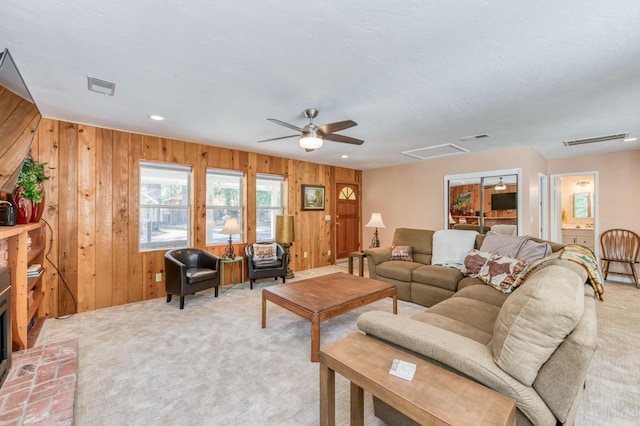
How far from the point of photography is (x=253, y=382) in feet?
6.81

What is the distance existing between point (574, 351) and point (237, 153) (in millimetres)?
4752

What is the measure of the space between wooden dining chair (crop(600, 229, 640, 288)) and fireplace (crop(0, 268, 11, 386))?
7.66m

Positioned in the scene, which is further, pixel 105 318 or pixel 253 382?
pixel 105 318

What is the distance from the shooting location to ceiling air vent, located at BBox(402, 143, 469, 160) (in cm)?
458

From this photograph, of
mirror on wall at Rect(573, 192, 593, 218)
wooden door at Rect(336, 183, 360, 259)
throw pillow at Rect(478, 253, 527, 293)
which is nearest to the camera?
throw pillow at Rect(478, 253, 527, 293)

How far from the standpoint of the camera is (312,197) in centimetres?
604

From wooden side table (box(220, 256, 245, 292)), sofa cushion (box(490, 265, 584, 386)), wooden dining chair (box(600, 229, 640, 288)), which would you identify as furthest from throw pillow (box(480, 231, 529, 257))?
wooden side table (box(220, 256, 245, 292))

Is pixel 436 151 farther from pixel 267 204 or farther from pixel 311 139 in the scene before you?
pixel 267 204

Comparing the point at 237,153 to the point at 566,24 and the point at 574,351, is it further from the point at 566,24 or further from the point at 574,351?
the point at 574,351

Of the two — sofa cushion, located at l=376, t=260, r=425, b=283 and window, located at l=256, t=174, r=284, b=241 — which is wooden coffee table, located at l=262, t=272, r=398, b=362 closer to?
sofa cushion, located at l=376, t=260, r=425, b=283

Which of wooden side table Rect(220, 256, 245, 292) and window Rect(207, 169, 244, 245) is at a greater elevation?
window Rect(207, 169, 244, 245)

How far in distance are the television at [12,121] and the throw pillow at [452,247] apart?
14.7 feet

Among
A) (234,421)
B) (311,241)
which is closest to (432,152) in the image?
(311,241)

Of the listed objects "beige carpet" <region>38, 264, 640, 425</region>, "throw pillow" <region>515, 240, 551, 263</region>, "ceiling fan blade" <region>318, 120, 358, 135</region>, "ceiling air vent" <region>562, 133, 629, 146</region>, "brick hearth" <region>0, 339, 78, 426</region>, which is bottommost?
"beige carpet" <region>38, 264, 640, 425</region>
